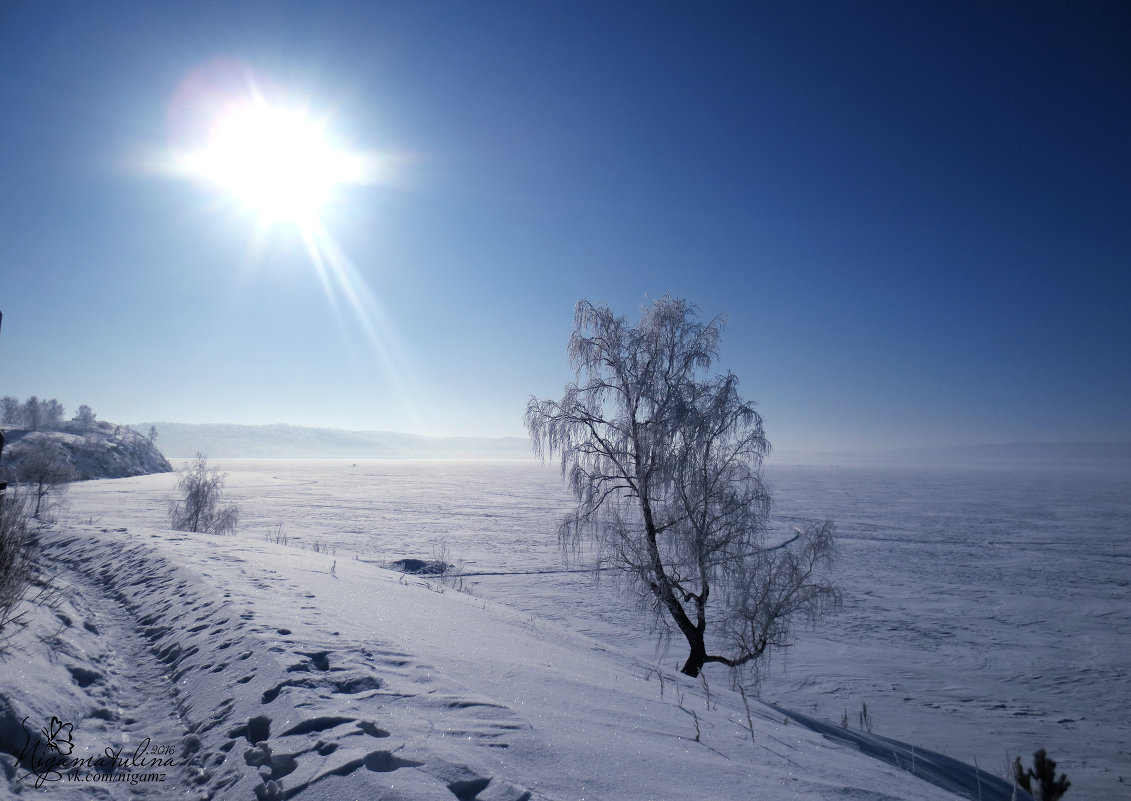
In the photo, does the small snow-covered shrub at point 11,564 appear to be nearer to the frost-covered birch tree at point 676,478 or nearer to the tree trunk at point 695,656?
the frost-covered birch tree at point 676,478

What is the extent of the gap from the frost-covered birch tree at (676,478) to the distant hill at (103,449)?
8818 centimetres

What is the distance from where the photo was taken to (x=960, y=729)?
35.5 ft

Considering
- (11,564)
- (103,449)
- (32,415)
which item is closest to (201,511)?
(11,564)

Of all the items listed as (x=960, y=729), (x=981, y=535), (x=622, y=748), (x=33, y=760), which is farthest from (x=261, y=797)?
(x=981, y=535)

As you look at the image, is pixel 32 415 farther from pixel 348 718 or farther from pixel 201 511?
pixel 348 718

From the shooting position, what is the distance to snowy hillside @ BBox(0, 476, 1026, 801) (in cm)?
299

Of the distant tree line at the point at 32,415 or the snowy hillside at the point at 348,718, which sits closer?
the snowy hillside at the point at 348,718

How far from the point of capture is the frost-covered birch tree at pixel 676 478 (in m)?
11.6

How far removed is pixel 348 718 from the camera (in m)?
3.49

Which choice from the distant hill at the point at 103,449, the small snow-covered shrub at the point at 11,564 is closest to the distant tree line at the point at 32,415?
the distant hill at the point at 103,449

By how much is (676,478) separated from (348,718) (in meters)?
9.04

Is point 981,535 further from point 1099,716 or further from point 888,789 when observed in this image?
point 888,789

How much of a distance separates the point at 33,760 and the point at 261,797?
1.66m

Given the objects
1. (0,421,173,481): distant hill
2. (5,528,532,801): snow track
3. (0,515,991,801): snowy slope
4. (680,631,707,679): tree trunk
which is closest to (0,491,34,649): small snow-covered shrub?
(0,515,991,801): snowy slope
